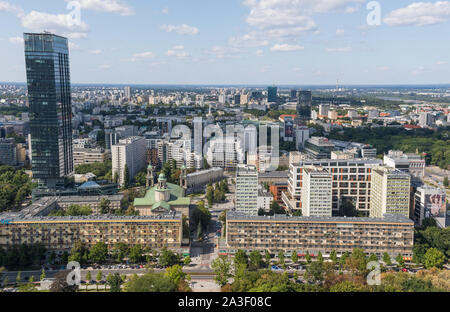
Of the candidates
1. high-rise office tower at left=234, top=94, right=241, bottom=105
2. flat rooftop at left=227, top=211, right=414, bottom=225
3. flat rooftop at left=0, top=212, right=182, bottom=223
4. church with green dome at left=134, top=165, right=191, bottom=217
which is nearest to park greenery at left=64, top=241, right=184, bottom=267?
flat rooftop at left=0, top=212, right=182, bottom=223

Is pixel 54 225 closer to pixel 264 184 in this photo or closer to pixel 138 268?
pixel 138 268

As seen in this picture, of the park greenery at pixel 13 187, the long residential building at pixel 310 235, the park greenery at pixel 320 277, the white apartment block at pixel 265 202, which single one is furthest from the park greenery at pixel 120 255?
the park greenery at pixel 13 187

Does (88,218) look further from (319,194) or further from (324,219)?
(319,194)

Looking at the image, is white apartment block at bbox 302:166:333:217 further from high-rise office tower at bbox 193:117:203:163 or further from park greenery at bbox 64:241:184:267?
high-rise office tower at bbox 193:117:203:163

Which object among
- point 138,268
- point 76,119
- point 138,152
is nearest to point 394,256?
point 138,268

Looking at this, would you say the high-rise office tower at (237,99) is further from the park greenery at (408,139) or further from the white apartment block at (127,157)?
the white apartment block at (127,157)
